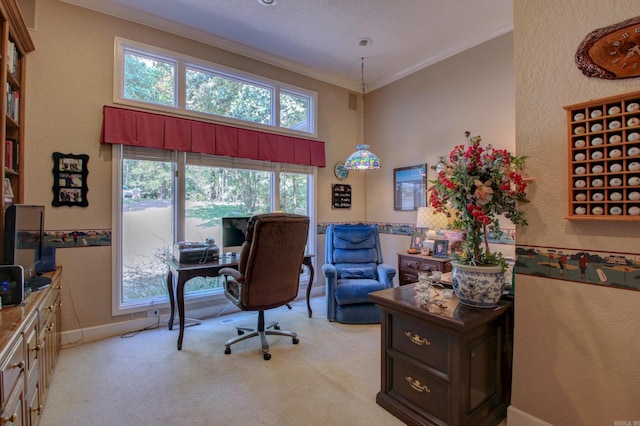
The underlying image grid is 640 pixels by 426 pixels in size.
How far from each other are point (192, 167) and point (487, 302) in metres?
3.31

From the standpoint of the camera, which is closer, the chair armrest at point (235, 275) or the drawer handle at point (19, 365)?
the drawer handle at point (19, 365)

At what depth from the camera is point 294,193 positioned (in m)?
4.40

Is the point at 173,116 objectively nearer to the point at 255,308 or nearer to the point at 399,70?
the point at 255,308

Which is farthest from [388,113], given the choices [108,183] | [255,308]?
[108,183]

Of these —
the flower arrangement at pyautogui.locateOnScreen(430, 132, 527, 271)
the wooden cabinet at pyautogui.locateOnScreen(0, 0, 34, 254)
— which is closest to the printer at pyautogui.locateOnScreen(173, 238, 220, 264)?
the wooden cabinet at pyautogui.locateOnScreen(0, 0, 34, 254)

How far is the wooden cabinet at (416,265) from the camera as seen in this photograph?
345 cm

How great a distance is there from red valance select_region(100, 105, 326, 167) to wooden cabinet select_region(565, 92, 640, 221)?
3.17 metres

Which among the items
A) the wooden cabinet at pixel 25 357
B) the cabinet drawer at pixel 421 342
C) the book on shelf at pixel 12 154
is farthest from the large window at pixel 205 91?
the cabinet drawer at pixel 421 342

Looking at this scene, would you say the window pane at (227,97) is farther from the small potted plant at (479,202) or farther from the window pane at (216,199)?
the small potted plant at (479,202)

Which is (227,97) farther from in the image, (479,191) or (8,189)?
(479,191)

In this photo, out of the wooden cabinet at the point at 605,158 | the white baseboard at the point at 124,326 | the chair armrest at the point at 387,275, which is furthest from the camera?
the chair armrest at the point at 387,275

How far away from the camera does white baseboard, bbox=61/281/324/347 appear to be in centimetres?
286

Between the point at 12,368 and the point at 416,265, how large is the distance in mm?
3525

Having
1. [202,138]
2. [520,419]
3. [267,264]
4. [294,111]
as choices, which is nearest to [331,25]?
[294,111]
